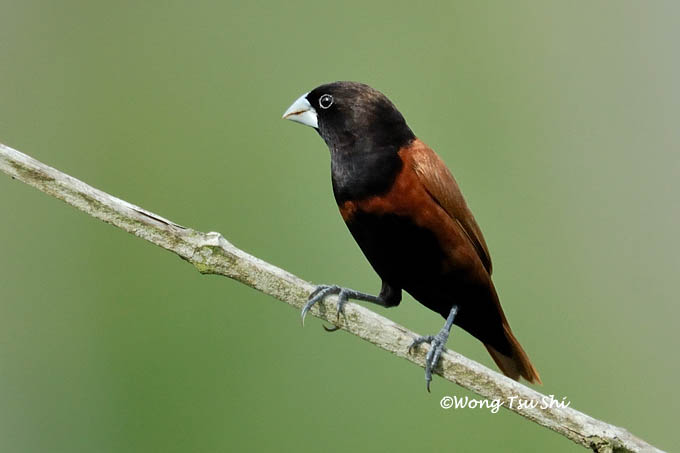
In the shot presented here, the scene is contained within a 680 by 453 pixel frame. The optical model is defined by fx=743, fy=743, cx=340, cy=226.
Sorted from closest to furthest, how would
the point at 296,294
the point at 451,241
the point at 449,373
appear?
the point at 296,294
the point at 449,373
the point at 451,241

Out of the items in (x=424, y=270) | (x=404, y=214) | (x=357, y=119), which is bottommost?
(x=424, y=270)

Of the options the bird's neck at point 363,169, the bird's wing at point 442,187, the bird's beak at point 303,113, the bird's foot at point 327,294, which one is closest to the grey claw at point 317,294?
the bird's foot at point 327,294

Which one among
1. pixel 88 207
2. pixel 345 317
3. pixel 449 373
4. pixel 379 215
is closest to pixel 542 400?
pixel 449 373

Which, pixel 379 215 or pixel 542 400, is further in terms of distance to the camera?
pixel 379 215

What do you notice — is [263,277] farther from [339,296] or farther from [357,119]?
[357,119]

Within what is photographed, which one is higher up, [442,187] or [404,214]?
[442,187]

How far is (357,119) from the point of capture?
9.63 ft

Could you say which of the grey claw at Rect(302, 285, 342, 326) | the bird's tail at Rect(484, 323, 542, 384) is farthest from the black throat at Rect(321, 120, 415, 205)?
the bird's tail at Rect(484, 323, 542, 384)

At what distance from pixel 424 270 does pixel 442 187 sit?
1.08ft

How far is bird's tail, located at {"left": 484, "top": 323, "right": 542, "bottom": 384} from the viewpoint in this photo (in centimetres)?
311

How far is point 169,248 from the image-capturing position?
235 cm

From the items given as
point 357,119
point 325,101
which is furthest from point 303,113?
point 357,119

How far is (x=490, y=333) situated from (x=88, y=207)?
68.3 inches

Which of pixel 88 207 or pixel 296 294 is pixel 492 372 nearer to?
pixel 296 294
